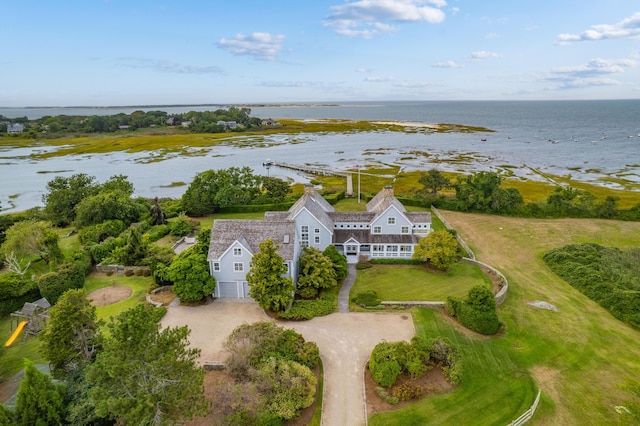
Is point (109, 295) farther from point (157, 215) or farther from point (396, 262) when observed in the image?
point (396, 262)

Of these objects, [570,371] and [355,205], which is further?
[355,205]

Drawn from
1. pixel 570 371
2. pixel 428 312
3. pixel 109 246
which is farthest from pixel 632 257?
pixel 109 246

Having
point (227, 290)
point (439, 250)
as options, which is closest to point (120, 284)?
point (227, 290)

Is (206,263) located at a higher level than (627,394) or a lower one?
higher

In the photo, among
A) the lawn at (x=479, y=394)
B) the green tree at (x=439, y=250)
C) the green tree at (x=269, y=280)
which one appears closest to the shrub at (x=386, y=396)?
the lawn at (x=479, y=394)

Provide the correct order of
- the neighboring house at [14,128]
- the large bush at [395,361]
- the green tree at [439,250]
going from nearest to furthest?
the large bush at [395,361], the green tree at [439,250], the neighboring house at [14,128]

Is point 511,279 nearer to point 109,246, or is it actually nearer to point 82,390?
point 82,390

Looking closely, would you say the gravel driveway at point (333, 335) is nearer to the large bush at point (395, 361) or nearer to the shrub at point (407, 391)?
the large bush at point (395, 361)

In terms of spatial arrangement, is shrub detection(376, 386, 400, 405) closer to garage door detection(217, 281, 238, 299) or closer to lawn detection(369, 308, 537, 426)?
lawn detection(369, 308, 537, 426)
